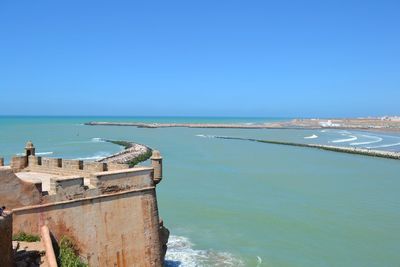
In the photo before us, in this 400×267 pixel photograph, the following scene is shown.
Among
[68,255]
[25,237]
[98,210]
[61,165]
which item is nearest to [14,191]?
[25,237]

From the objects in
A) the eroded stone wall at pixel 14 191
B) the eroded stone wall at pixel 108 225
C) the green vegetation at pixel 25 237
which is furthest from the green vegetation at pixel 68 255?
the eroded stone wall at pixel 14 191

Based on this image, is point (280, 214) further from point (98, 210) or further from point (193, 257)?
point (98, 210)

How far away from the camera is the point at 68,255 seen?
965 cm

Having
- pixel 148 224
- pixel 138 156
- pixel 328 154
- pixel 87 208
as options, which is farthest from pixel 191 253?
pixel 328 154

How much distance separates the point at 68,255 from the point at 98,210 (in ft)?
4.09

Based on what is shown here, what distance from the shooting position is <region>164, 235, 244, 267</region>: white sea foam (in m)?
16.8

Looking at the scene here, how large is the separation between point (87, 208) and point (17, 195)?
1.65m

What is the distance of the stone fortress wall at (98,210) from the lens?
9.30m

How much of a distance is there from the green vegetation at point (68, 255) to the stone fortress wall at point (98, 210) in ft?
0.46

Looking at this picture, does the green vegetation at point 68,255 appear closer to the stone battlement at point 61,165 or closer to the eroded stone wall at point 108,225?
the eroded stone wall at point 108,225

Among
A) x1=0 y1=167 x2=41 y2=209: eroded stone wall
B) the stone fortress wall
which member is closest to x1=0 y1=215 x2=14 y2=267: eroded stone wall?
x1=0 y1=167 x2=41 y2=209: eroded stone wall

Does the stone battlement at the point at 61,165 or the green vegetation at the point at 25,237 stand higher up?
the stone battlement at the point at 61,165

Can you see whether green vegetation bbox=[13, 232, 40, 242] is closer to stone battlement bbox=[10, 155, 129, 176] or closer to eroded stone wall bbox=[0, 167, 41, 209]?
eroded stone wall bbox=[0, 167, 41, 209]

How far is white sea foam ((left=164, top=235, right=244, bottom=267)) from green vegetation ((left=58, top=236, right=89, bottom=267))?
272 inches
